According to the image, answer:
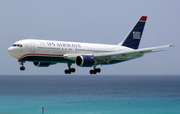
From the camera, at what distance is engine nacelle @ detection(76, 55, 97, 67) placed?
58.3m

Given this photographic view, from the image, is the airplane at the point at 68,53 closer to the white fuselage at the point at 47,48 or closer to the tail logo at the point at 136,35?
the white fuselage at the point at 47,48

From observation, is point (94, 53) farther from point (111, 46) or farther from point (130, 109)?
point (130, 109)

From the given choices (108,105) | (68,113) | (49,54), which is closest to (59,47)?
(49,54)

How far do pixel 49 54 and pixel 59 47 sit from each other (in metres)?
2.55

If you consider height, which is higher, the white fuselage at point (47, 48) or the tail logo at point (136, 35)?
the tail logo at point (136, 35)

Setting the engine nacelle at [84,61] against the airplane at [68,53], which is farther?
the engine nacelle at [84,61]

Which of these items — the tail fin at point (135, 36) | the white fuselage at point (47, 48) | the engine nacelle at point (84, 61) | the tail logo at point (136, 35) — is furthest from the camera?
the tail logo at point (136, 35)

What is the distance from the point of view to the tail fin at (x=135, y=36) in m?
72.3

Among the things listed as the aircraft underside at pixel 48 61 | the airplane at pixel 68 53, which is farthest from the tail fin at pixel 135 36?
the aircraft underside at pixel 48 61

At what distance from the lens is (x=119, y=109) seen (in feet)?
482

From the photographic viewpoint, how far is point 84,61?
58219 millimetres

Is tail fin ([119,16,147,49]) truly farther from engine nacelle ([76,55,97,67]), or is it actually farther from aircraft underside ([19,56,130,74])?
engine nacelle ([76,55,97,67])

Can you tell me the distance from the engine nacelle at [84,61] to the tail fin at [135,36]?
1451 centimetres

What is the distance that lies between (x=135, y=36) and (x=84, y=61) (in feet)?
64.5
